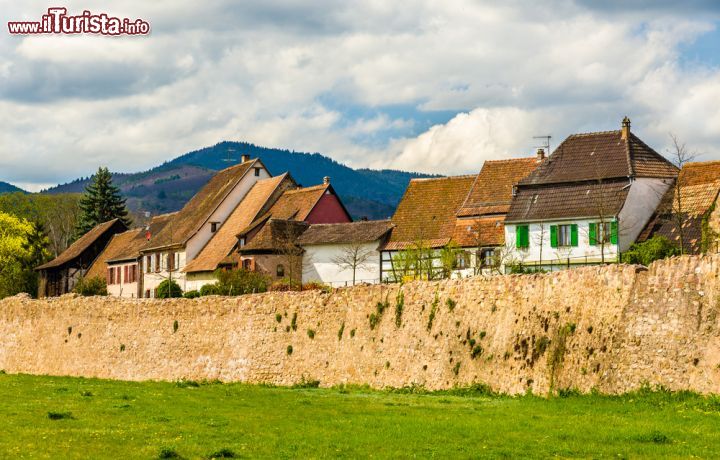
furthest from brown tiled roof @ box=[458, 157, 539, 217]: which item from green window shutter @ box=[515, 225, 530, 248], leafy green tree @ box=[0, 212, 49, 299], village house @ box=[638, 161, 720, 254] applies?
leafy green tree @ box=[0, 212, 49, 299]

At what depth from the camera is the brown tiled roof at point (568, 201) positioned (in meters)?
61.6

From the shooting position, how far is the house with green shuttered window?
6141cm

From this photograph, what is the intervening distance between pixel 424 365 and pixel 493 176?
36.4 metres

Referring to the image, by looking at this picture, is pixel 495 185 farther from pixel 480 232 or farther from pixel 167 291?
pixel 167 291

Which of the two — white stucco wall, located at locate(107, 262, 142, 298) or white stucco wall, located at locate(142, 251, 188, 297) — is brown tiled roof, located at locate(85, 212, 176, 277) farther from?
white stucco wall, located at locate(142, 251, 188, 297)

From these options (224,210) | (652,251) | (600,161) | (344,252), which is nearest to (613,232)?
(600,161)

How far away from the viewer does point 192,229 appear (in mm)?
86062

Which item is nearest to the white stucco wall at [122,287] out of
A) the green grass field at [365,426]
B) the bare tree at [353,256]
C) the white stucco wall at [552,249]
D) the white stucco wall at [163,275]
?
the white stucco wall at [163,275]

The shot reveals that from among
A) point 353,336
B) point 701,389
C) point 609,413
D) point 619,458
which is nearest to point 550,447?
point 619,458

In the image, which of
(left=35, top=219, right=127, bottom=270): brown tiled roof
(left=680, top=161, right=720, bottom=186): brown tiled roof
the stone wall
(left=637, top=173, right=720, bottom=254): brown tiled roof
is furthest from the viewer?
(left=35, top=219, right=127, bottom=270): brown tiled roof

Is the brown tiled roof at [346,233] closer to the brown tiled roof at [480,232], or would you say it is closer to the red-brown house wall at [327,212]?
the red-brown house wall at [327,212]

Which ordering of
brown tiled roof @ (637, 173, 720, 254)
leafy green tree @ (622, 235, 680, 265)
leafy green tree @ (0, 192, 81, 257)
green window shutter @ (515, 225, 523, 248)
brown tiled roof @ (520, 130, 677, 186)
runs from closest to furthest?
leafy green tree @ (622, 235, 680, 265) → brown tiled roof @ (637, 173, 720, 254) → brown tiled roof @ (520, 130, 677, 186) → green window shutter @ (515, 225, 523, 248) → leafy green tree @ (0, 192, 81, 257)

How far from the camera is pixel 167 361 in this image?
48.8 metres

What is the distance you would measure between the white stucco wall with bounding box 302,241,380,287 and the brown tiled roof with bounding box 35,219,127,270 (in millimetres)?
31494
